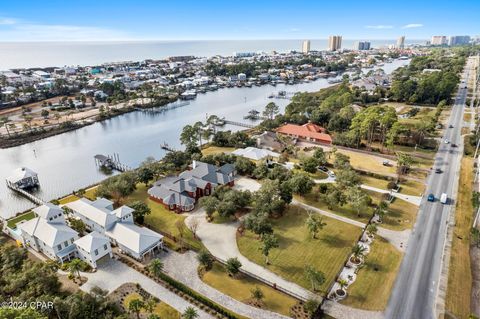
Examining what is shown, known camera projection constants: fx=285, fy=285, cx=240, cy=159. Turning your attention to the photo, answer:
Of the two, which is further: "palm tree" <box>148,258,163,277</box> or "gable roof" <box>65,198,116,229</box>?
"gable roof" <box>65,198,116,229</box>

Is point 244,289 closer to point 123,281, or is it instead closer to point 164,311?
point 164,311

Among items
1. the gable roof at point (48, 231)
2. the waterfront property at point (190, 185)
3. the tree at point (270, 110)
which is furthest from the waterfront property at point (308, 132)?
the gable roof at point (48, 231)

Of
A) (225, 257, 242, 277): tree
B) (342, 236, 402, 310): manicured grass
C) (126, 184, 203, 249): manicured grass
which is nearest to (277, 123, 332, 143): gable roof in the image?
(342, 236, 402, 310): manicured grass

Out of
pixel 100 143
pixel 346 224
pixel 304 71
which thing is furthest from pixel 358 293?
pixel 304 71

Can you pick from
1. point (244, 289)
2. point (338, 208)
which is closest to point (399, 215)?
point (338, 208)

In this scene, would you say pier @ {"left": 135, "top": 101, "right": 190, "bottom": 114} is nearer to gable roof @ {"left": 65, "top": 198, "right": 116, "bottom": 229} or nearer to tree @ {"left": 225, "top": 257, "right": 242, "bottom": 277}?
gable roof @ {"left": 65, "top": 198, "right": 116, "bottom": 229}

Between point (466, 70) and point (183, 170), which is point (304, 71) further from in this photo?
point (183, 170)

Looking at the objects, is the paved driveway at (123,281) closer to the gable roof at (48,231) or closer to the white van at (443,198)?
A: the gable roof at (48,231)
